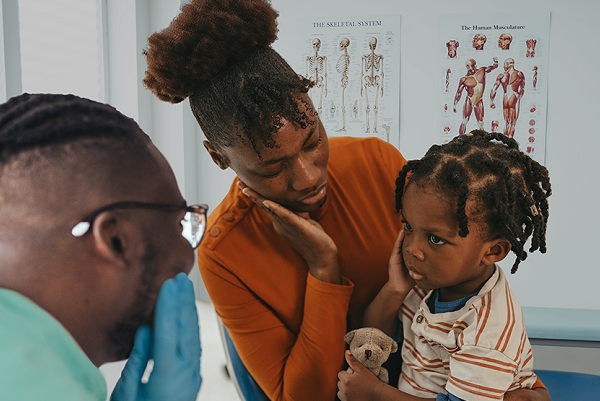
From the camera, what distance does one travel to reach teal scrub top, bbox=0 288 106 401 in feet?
0.85

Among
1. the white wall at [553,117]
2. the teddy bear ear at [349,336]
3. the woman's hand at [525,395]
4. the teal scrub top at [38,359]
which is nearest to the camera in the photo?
the teal scrub top at [38,359]

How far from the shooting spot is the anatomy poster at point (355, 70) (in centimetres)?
246

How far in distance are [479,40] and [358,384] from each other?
86.4 inches

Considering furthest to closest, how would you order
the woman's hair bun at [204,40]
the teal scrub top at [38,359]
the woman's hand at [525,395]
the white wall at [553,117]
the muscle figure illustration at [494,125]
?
the muscle figure illustration at [494,125], the white wall at [553,117], the woman's hand at [525,395], the woman's hair bun at [204,40], the teal scrub top at [38,359]

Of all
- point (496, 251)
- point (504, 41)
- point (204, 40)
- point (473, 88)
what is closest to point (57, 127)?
point (204, 40)

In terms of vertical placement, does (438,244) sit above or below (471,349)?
above

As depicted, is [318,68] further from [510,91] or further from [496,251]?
[496,251]

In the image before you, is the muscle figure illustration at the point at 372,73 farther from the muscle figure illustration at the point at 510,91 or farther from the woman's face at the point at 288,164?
the woman's face at the point at 288,164

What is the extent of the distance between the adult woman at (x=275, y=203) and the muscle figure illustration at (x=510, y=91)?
1644 millimetres

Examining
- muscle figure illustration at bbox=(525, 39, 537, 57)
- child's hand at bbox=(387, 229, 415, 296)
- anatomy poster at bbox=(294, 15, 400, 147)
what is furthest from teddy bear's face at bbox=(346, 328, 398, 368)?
muscle figure illustration at bbox=(525, 39, 537, 57)

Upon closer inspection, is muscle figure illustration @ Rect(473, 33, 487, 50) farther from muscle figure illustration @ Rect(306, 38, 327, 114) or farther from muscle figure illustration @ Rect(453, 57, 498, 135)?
muscle figure illustration @ Rect(306, 38, 327, 114)

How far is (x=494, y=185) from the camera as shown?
2.60 feet

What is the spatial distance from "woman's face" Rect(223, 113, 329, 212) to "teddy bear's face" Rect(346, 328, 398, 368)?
333 mm

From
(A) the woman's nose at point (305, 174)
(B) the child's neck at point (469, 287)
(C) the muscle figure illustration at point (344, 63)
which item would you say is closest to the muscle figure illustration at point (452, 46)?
(C) the muscle figure illustration at point (344, 63)
